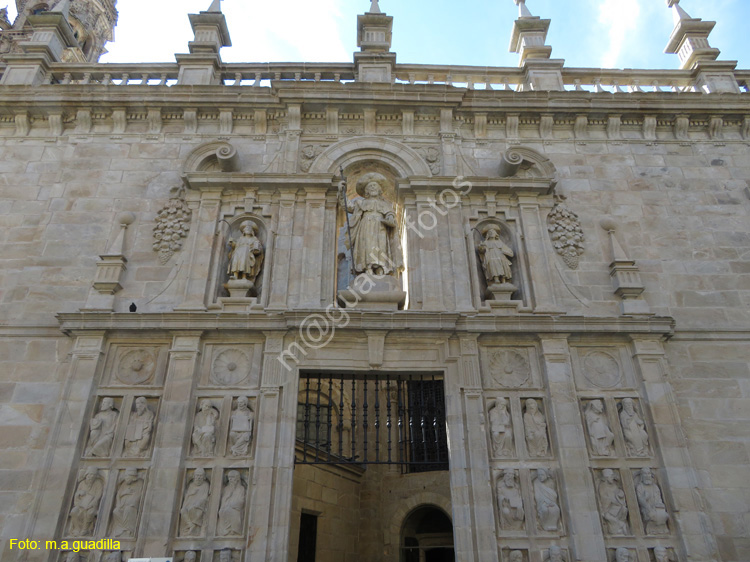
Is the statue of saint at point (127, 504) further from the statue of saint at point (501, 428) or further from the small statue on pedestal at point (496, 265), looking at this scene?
the small statue on pedestal at point (496, 265)

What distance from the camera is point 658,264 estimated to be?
954cm

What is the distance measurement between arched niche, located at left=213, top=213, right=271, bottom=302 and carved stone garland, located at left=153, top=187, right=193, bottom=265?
0.63m

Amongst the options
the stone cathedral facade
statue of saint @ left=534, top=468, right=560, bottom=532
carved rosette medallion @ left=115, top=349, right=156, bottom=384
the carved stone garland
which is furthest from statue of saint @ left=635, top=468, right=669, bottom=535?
the carved stone garland

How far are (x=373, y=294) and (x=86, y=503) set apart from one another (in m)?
4.79

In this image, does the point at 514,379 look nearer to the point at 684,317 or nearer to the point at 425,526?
the point at 684,317

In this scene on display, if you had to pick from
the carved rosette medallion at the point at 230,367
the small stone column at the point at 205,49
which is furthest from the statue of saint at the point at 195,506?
the small stone column at the point at 205,49

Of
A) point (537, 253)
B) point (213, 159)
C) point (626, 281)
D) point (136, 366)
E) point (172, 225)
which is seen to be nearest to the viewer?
point (136, 366)

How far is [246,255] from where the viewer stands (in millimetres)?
9242

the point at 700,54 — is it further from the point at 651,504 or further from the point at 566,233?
the point at 651,504

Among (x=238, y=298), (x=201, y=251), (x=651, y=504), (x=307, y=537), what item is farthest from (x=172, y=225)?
(x=651, y=504)

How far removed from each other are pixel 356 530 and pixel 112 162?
32.6ft

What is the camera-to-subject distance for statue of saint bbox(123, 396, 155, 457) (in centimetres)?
784

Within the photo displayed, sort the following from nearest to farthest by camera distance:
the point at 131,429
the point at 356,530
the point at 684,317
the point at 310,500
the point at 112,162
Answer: the point at 131,429
the point at 684,317
the point at 112,162
the point at 310,500
the point at 356,530

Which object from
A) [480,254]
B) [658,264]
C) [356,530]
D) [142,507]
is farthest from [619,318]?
[356,530]
